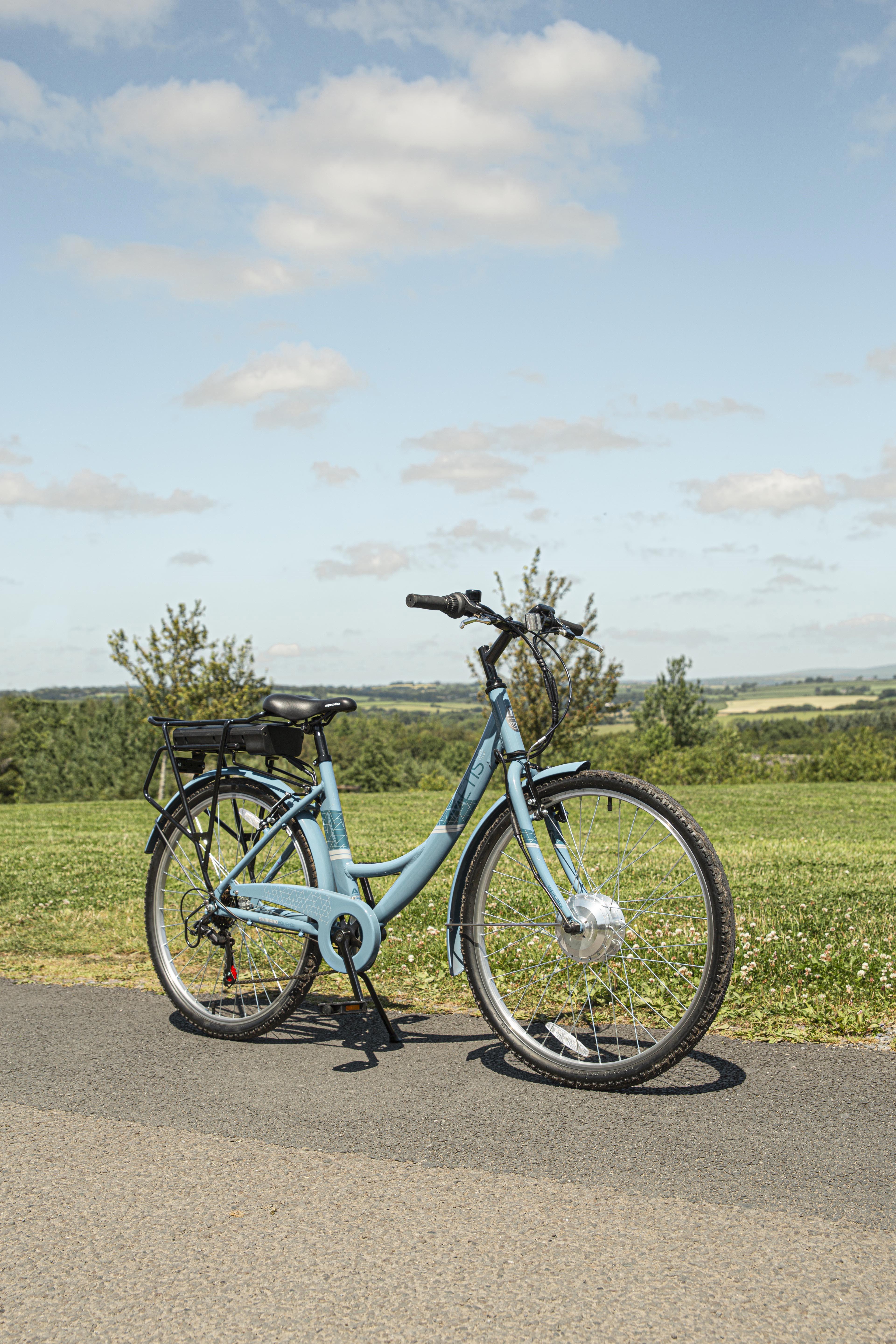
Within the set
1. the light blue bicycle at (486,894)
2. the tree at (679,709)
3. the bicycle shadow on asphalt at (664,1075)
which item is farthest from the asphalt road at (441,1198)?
the tree at (679,709)

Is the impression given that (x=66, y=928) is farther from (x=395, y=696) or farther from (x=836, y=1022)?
(x=395, y=696)

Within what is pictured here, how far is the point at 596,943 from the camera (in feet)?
12.2

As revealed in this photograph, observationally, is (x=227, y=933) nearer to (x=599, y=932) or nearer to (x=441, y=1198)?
(x=599, y=932)

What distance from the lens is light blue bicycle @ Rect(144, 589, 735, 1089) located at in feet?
12.2

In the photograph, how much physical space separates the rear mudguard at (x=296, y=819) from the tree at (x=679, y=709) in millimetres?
55240

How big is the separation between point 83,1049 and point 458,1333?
249 centimetres

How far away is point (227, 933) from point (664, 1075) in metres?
2.03

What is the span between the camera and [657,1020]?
13.9ft

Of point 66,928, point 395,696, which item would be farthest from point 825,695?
point 66,928

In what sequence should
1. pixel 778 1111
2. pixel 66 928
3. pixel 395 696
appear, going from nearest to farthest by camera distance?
pixel 778 1111 → pixel 66 928 → pixel 395 696

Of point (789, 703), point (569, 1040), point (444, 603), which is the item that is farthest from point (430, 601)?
point (789, 703)

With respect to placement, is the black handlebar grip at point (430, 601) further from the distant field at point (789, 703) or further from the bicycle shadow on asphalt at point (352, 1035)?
the distant field at point (789, 703)

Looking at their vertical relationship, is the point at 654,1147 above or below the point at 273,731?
below

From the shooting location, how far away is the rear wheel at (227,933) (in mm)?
4406
